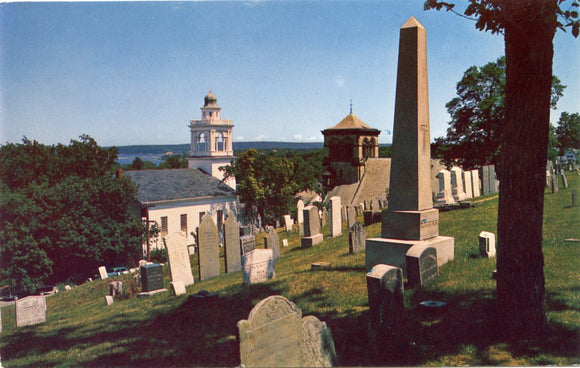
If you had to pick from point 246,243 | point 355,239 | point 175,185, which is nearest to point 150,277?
point 246,243

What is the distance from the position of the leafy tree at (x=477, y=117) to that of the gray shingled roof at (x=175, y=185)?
23.5 metres

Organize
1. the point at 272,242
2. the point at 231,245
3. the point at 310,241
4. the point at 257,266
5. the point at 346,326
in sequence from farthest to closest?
1. the point at 310,241
2. the point at 272,242
3. the point at 231,245
4. the point at 257,266
5. the point at 346,326

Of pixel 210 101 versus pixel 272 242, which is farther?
pixel 210 101

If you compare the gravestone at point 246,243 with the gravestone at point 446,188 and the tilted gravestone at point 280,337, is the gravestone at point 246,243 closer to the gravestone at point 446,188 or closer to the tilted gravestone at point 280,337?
the gravestone at point 446,188

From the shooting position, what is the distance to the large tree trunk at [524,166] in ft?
16.6

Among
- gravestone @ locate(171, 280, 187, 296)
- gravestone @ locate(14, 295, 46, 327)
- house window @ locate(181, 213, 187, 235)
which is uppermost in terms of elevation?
gravestone @ locate(171, 280, 187, 296)

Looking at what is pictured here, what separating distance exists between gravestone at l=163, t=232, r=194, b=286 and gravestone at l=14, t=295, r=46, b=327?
3.11 metres

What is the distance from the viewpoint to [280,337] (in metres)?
4.40

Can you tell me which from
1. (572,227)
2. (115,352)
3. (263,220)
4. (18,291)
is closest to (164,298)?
(115,352)

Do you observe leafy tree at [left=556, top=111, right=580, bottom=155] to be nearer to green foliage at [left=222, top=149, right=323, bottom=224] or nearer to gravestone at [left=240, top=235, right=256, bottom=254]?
green foliage at [left=222, top=149, right=323, bottom=224]

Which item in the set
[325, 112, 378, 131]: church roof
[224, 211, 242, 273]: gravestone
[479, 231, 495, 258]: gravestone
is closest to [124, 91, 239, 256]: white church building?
[325, 112, 378, 131]: church roof

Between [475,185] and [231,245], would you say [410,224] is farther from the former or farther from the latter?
[475,185]

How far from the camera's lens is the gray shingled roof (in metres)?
40.0

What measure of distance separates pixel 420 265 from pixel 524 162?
2.71 m
